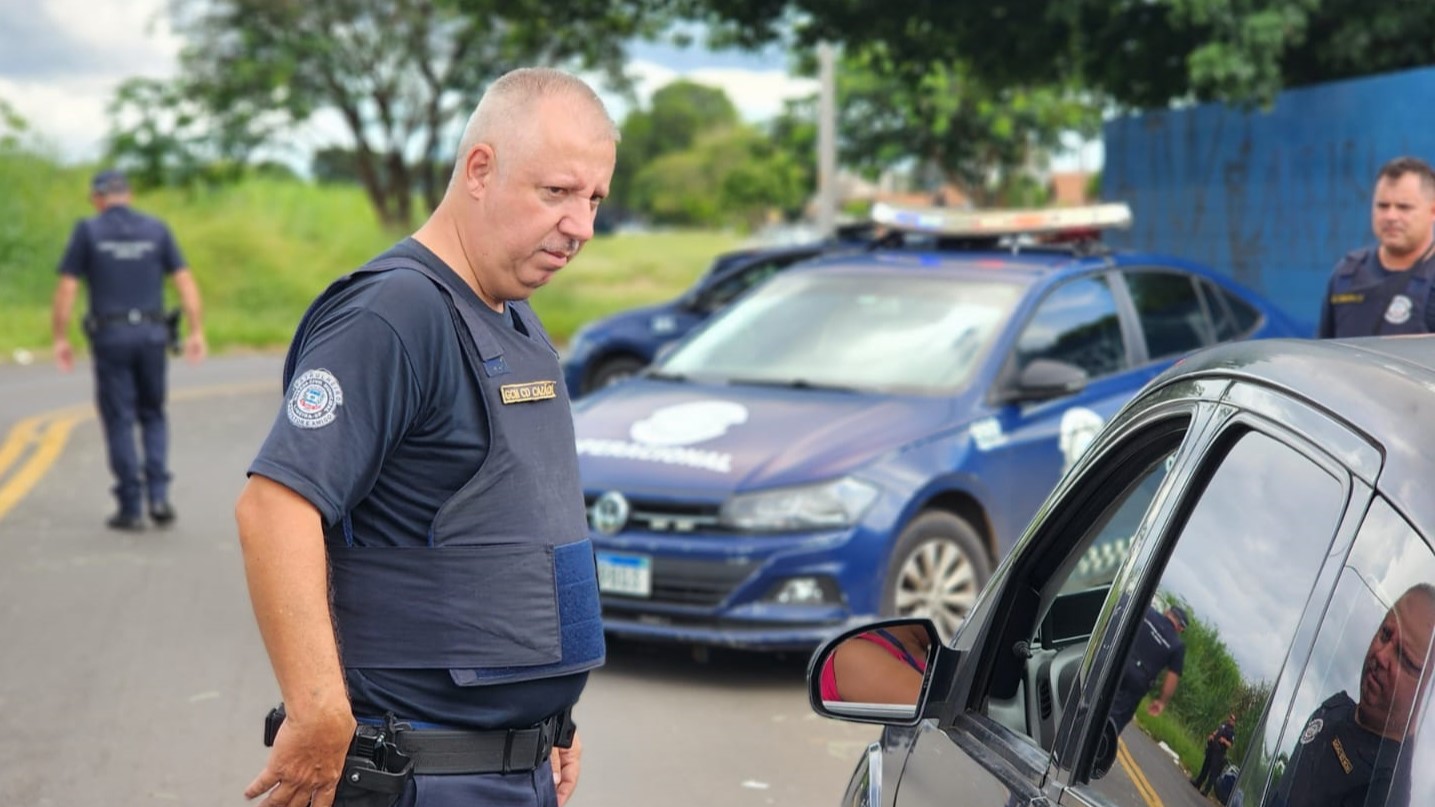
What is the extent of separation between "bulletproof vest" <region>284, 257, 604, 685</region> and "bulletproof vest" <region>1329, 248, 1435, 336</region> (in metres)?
4.53

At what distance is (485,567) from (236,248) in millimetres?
34143

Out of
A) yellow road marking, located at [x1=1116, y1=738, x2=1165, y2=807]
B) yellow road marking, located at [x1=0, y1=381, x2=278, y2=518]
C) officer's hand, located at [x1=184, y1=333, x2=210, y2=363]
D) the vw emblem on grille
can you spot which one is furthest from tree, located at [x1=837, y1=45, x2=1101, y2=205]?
yellow road marking, located at [x1=1116, y1=738, x2=1165, y2=807]

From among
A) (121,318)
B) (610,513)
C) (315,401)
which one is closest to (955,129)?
(121,318)

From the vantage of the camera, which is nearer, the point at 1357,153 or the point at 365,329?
the point at 365,329

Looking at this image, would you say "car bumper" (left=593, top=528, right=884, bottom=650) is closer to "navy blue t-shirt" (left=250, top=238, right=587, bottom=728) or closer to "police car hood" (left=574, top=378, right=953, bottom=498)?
"police car hood" (left=574, top=378, right=953, bottom=498)

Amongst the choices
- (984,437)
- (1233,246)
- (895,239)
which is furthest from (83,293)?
(984,437)

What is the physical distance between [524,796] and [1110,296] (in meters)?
6.02

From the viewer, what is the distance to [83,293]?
98.4 ft

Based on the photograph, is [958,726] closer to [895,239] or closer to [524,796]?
[524,796]

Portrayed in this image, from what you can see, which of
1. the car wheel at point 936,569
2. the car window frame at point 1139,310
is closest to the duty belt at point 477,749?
the car wheel at point 936,569

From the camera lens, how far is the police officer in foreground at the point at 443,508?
2.61 metres

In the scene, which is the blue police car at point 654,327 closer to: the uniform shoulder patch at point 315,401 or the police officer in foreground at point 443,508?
the police officer in foreground at point 443,508

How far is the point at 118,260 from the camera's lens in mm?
10805

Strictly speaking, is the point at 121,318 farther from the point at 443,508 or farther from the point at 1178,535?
the point at 1178,535
